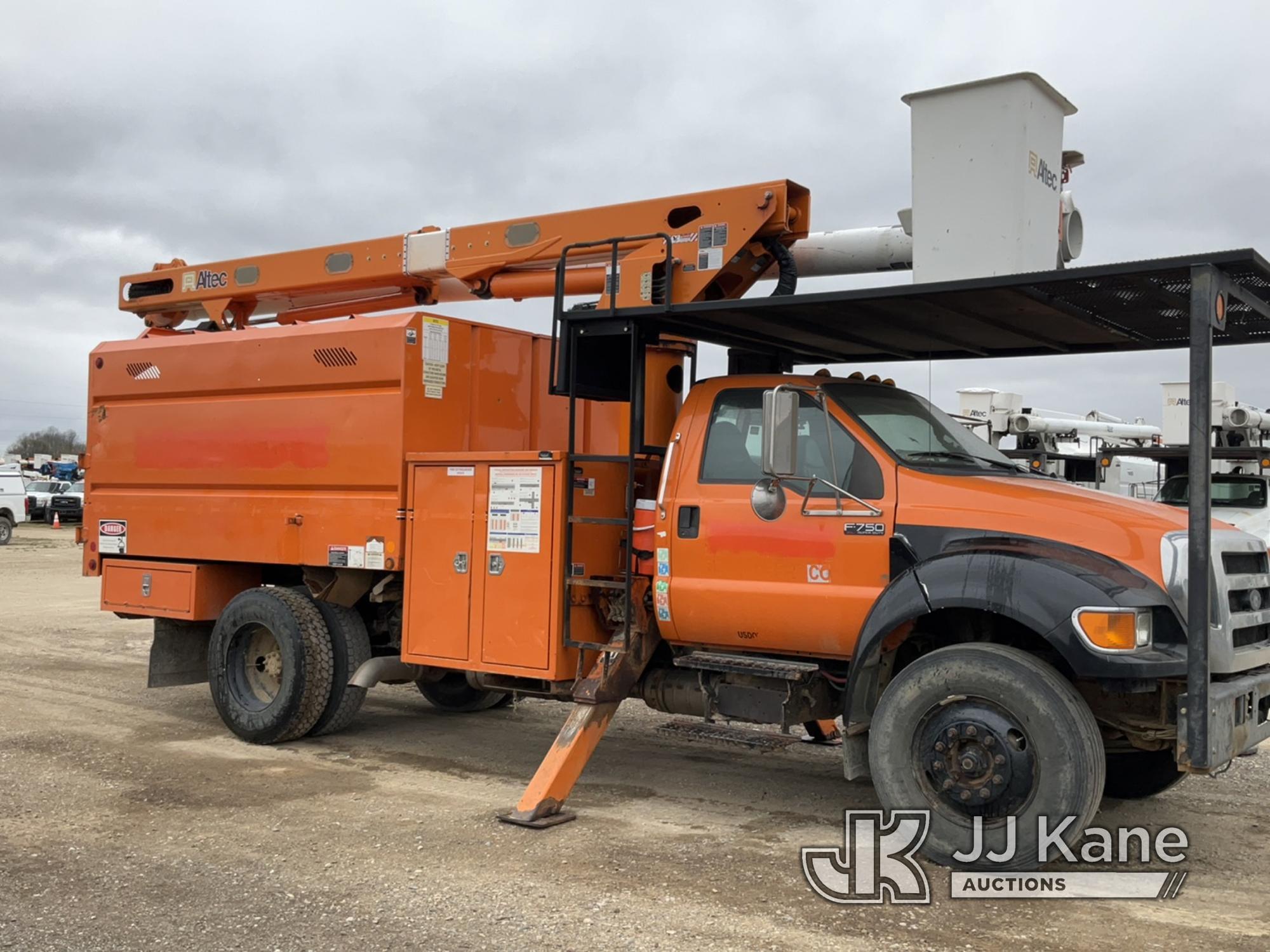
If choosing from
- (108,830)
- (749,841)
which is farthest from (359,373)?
(749,841)

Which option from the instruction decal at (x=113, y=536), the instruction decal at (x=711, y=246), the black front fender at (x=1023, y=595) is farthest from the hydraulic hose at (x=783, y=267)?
the instruction decal at (x=113, y=536)

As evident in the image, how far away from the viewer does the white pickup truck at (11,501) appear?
102 ft

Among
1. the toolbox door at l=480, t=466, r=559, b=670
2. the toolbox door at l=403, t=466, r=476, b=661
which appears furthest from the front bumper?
the toolbox door at l=403, t=466, r=476, b=661

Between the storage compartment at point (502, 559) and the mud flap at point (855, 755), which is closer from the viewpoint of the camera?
the mud flap at point (855, 755)

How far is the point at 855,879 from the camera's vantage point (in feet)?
17.8

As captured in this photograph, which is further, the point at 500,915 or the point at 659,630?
the point at 659,630

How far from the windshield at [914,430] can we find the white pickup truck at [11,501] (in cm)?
2927

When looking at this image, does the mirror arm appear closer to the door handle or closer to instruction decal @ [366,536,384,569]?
the door handle

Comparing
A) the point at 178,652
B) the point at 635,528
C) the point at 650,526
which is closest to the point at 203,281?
the point at 178,652

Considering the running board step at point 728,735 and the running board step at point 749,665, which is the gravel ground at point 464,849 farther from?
the running board step at point 749,665

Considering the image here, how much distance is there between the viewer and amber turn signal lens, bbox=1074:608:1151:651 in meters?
5.20

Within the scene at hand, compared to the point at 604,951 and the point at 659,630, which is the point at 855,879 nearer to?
the point at 604,951

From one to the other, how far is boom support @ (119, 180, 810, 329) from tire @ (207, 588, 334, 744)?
94.7 inches

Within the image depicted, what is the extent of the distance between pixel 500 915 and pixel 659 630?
2.32 meters
